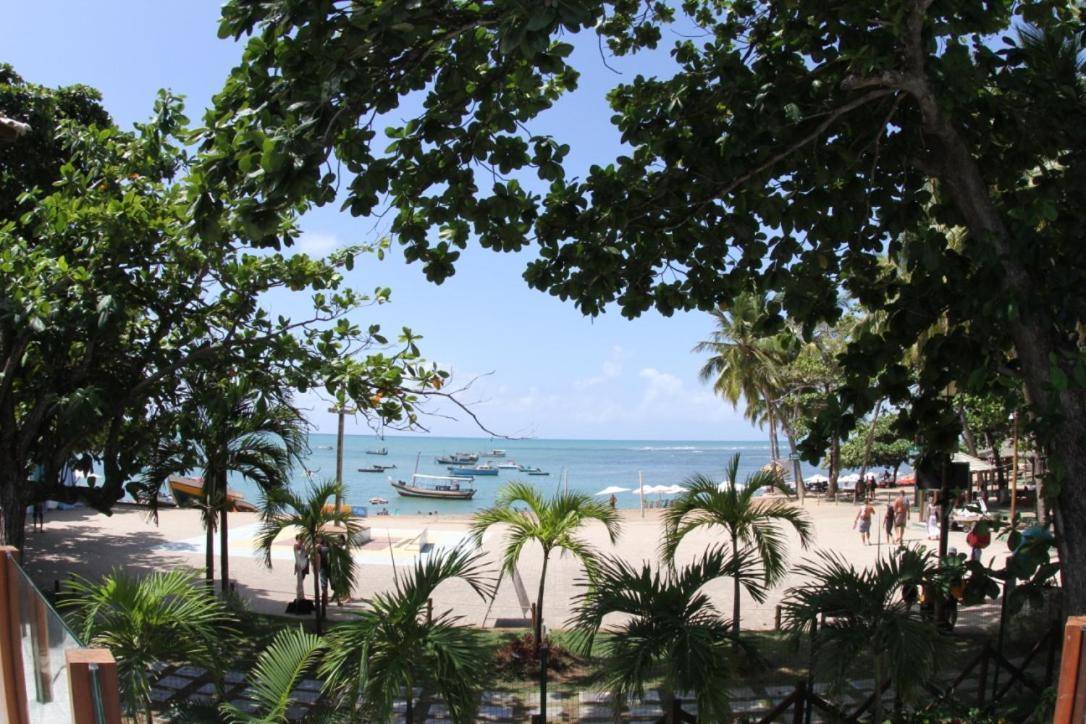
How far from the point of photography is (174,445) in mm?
12414

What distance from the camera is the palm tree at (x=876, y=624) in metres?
5.73

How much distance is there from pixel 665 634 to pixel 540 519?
15.5ft

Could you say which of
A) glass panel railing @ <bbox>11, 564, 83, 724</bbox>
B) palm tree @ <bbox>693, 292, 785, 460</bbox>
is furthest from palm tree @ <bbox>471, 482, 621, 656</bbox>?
palm tree @ <bbox>693, 292, 785, 460</bbox>

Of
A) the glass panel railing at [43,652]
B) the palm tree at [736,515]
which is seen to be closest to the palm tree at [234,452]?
the palm tree at [736,515]

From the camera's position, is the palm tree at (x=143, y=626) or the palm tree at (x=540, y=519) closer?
the palm tree at (x=143, y=626)

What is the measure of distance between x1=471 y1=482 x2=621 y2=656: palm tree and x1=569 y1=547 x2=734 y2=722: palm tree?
3729mm

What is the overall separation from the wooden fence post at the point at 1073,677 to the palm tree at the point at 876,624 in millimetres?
2801

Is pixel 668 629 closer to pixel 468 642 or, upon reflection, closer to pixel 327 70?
pixel 468 642

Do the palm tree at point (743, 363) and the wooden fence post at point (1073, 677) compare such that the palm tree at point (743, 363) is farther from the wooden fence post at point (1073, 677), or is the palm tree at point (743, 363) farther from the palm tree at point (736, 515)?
the wooden fence post at point (1073, 677)

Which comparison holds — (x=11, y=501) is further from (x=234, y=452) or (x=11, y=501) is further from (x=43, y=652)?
(x=43, y=652)

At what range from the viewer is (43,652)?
3182mm

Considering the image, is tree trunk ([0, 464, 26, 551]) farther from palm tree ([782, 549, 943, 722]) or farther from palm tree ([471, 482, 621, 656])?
palm tree ([782, 549, 943, 722])

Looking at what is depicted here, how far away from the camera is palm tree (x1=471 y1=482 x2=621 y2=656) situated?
10.5m

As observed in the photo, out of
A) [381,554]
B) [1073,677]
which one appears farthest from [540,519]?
[381,554]
